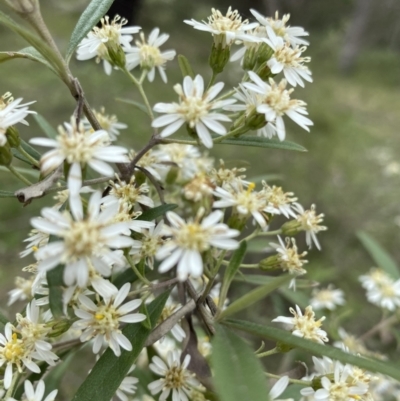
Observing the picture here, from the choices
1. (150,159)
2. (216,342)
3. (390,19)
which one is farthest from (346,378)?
(390,19)

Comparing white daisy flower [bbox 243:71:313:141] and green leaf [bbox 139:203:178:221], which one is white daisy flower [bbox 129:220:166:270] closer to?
green leaf [bbox 139:203:178:221]

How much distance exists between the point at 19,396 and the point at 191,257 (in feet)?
2.04

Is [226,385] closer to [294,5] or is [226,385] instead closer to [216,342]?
[216,342]

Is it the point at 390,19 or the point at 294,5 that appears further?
the point at 390,19

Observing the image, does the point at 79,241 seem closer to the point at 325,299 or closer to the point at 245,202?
the point at 245,202

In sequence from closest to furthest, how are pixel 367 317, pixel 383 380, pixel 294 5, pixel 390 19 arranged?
pixel 383 380 < pixel 367 317 < pixel 294 5 < pixel 390 19

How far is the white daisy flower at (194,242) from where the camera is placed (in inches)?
25.6

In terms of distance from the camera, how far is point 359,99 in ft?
16.4

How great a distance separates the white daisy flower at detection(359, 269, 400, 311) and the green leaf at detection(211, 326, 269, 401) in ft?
4.22

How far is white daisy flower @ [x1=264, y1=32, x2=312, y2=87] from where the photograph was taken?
916 mm

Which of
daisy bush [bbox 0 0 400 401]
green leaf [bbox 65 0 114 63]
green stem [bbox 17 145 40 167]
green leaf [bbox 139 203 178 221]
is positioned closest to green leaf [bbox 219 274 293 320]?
daisy bush [bbox 0 0 400 401]

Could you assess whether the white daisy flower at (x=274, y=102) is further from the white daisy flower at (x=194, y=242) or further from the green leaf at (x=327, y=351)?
the green leaf at (x=327, y=351)

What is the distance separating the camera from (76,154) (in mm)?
693

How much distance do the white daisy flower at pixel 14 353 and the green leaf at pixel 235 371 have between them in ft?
1.30
